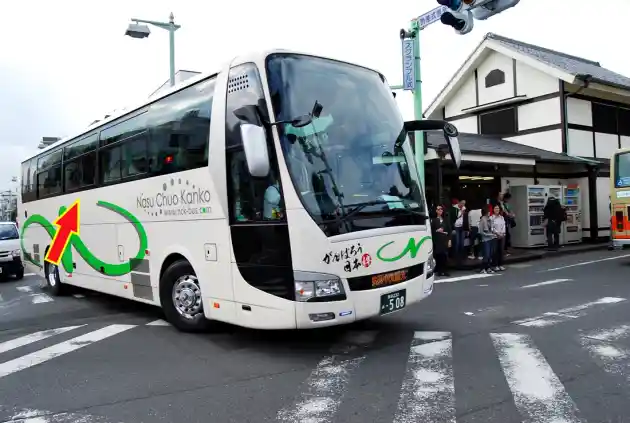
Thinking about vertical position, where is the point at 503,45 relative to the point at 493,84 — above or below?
above

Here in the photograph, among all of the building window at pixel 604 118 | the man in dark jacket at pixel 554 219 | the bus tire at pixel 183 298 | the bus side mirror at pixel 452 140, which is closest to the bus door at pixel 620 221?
the man in dark jacket at pixel 554 219

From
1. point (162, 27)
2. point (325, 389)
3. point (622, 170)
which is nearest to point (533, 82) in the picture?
point (622, 170)

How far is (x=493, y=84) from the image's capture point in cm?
2184

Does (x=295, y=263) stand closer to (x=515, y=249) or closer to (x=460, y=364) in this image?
(x=460, y=364)

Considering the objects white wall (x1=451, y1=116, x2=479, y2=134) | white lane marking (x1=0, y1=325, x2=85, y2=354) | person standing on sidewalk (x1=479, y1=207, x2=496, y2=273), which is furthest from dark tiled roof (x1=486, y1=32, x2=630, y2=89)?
white lane marking (x1=0, y1=325, x2=85, y2=354)

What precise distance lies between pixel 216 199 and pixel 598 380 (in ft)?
13.9

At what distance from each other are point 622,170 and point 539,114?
287 inches

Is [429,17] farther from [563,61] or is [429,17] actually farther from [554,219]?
[563,61]

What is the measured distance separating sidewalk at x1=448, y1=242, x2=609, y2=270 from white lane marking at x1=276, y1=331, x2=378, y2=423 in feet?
27.2

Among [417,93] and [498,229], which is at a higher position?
[417,93]

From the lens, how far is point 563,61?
72.3 feet

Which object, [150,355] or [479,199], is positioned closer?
[150,355]

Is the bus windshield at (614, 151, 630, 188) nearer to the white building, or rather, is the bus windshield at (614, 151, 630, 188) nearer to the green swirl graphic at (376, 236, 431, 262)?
the white building

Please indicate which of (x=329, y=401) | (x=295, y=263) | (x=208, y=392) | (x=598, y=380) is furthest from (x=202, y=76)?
(x=598, y=380)
